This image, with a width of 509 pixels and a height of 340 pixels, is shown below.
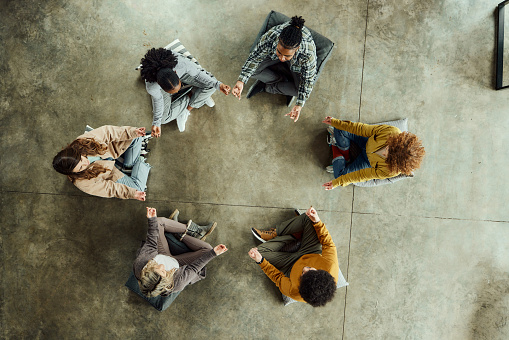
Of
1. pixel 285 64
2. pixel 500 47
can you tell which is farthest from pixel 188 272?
pixel 500 47

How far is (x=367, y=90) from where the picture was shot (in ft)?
12.1

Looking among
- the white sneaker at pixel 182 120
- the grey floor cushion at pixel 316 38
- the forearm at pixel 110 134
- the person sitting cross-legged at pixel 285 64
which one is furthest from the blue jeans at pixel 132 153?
the grey floor cushion at pixel 316 38

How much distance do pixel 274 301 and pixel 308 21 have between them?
3.57 meters

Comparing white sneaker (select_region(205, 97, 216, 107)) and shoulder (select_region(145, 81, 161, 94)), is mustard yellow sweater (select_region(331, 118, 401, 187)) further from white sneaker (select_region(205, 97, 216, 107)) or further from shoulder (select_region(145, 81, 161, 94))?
shoulder (select_region(145, 81, 161, 94))

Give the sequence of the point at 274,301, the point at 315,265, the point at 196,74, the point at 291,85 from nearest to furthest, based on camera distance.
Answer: the point at 315,265 < the point at 196,74 < the point at 291,85 < the point at 274,301

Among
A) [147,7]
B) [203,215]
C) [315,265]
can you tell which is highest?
[147,7]

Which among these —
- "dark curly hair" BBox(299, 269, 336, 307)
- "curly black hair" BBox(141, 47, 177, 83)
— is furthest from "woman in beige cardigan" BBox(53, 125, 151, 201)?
"dark curly hair" BBox(299, 269, 336, 307)

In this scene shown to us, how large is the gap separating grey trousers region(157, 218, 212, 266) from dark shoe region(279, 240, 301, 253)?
0.84 m

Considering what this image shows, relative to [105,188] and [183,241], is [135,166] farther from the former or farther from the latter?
[183,241]

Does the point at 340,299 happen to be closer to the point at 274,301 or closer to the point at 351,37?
the point at 274,301

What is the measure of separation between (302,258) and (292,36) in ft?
6.81

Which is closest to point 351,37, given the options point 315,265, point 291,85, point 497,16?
point 291,85

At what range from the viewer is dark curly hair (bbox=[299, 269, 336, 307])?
244 cm

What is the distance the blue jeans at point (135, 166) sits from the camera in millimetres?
3236
